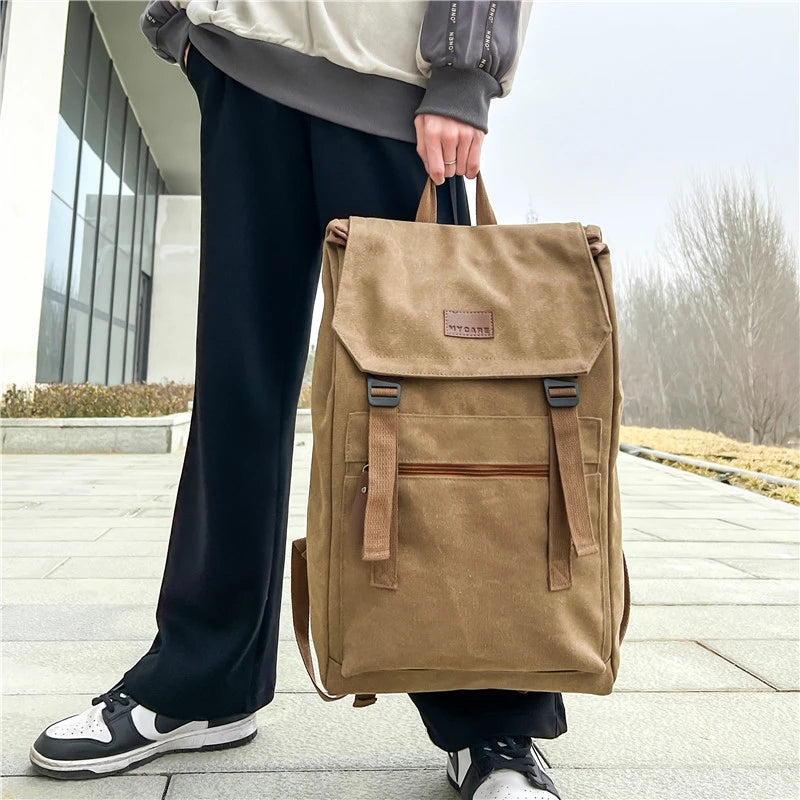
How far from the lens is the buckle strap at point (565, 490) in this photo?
885mm

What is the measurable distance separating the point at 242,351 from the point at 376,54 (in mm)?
481

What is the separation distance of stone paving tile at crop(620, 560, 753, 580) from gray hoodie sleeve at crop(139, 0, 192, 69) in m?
1.76

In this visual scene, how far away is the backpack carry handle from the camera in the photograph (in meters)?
1.02

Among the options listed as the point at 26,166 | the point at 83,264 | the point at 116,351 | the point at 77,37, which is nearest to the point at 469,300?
the point at 26,166

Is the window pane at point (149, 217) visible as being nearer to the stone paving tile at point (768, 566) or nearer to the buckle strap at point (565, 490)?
the stone paving tile at point (768, 566)

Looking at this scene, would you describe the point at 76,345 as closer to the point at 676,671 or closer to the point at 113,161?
the point at 113,161

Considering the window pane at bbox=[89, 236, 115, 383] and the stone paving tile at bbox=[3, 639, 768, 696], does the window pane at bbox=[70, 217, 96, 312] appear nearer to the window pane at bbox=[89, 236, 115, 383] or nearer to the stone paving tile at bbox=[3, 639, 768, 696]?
the window pane at bbox=[89, 236, 115, 383]

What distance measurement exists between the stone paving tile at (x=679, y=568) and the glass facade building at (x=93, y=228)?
685cm

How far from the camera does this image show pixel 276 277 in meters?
1.12

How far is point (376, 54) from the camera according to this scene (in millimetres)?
1027

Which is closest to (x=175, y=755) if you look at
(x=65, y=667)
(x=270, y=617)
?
(x=270, y=617)

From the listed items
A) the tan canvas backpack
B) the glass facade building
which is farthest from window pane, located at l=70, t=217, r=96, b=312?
the tan canvas backpack

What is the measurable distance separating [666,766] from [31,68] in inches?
310

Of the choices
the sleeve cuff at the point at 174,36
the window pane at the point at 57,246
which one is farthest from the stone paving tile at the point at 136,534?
the window pane at the point at 57,246
